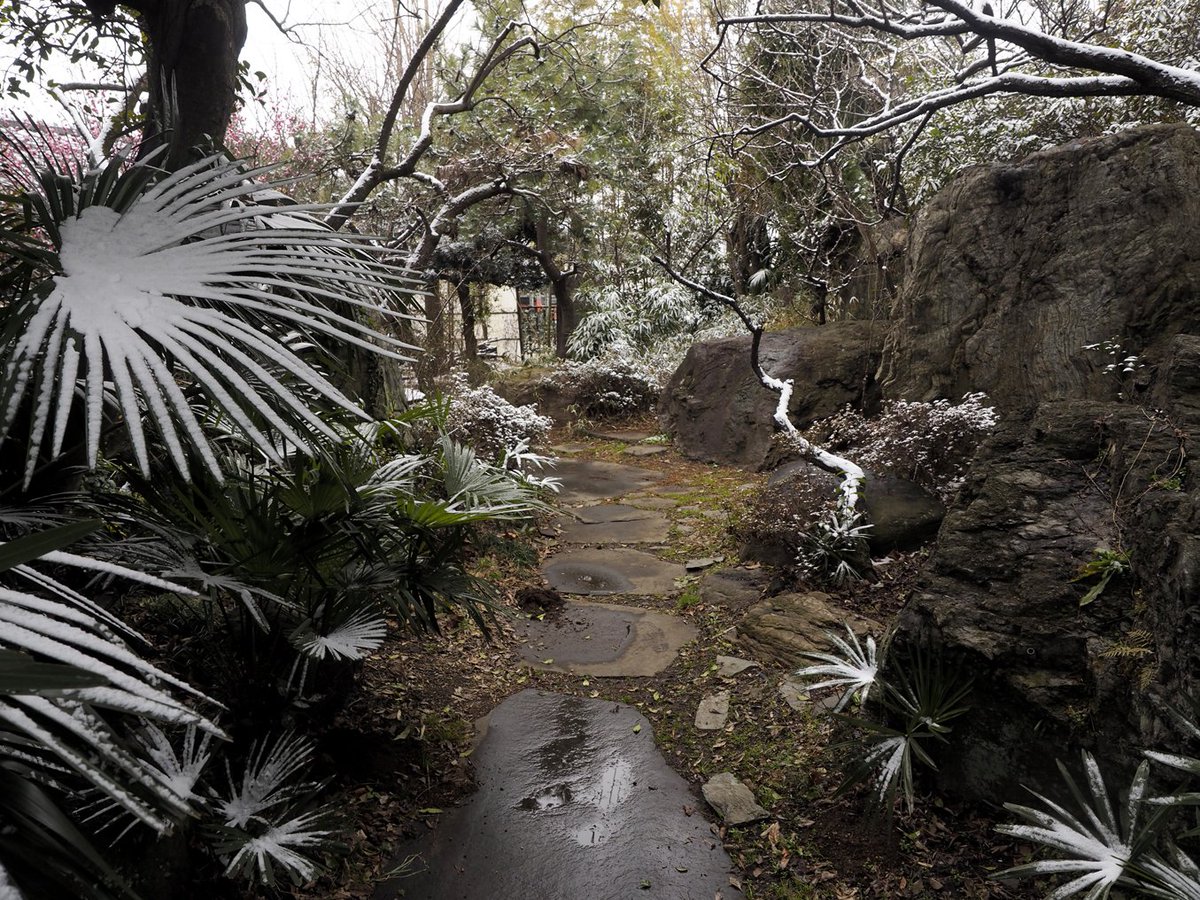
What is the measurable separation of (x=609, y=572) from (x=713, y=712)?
1.80 m

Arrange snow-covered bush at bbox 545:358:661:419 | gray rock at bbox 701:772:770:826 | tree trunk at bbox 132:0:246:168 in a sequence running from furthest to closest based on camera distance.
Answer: snow-covered bush at bbox 545:358:661:419 → tree trunk at bbox 132:0:246:168 → gray rock at bbox 701:772:770:826

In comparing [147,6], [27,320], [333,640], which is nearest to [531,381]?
[147,6]

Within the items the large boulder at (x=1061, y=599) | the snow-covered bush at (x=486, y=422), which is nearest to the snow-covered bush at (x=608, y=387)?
the snow-covered bush at (x=486, y=422)

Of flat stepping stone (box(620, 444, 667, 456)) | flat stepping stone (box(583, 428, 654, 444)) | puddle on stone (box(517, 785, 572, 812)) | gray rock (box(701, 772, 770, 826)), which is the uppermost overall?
flat stepping stone (box(583, 428, 654, 444))

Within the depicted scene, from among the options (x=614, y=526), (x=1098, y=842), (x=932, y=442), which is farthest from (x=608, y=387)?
(x=1098, y=842)

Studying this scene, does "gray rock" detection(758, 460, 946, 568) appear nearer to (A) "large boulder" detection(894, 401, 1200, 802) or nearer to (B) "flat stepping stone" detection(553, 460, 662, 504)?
(A) "large boulder" detection(894, 401, 1200, 802)

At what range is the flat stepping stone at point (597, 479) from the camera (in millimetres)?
6797

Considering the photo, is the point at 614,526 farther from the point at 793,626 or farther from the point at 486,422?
the point at 793,626

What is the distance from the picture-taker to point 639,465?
816 cm

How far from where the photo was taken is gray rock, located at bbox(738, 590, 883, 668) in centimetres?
334

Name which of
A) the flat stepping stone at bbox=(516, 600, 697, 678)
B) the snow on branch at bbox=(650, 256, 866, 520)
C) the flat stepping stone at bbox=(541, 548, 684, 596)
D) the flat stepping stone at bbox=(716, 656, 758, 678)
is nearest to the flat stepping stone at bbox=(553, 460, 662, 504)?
the flat stepping stone at bbox=(541, 548, 684, 596)

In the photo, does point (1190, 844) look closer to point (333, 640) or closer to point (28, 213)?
point (333, 640)

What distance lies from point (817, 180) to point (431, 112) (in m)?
A: 6.07

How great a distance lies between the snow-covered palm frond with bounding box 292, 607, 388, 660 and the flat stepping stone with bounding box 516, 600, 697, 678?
1.52m
